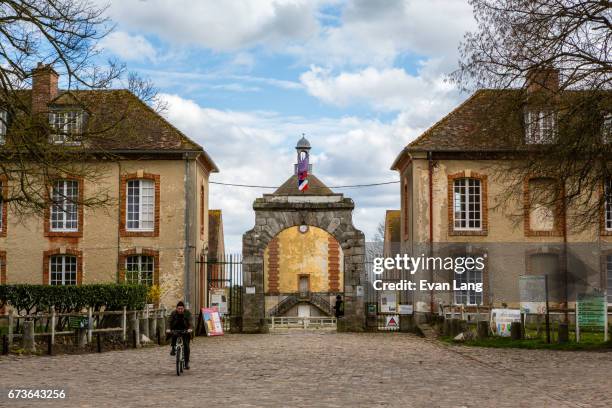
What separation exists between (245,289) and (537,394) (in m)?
21.2

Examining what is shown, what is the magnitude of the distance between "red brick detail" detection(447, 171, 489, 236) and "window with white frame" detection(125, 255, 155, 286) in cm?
1103

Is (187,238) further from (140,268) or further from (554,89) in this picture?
(554,89)

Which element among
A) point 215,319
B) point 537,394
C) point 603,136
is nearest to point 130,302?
point 215,319

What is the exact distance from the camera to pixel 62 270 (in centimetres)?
3341

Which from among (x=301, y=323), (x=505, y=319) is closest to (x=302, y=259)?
(x=301, y=323)

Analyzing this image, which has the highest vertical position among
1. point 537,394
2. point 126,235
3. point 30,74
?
point 30,74

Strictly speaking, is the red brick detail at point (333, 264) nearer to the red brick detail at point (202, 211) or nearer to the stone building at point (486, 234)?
the red brick detail at point (202, 211)

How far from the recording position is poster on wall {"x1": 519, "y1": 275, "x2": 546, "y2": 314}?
25.1 m

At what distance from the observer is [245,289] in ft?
110

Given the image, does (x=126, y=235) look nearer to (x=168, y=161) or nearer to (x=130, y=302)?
(x=168, y=161)

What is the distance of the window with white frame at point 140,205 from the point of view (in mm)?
33500

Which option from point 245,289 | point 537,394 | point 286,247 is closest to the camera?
point 537,394

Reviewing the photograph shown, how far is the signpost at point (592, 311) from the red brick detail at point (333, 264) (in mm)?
30586

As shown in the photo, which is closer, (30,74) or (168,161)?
(30,74)
